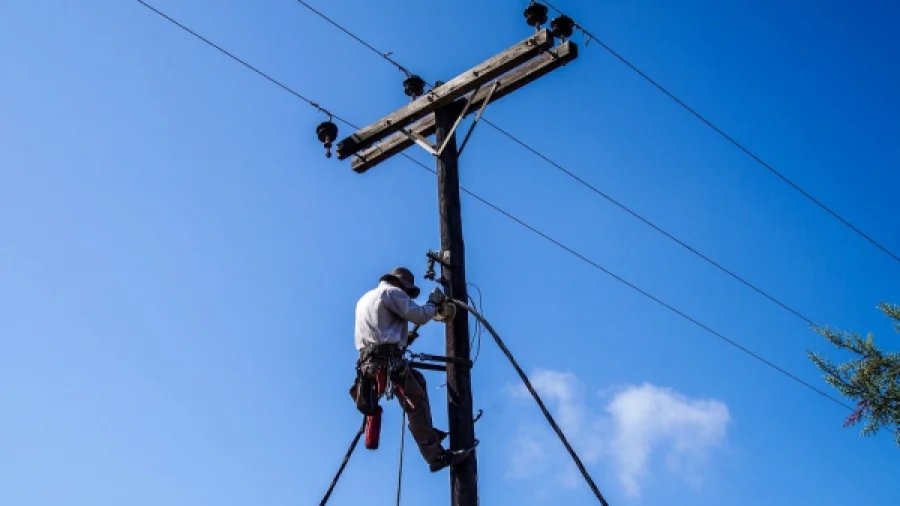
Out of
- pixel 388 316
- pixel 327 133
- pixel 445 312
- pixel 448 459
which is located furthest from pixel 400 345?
pixel 327 133

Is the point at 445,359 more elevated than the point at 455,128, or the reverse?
the point at 455,128

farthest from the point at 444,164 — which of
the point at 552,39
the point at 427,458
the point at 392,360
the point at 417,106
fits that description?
the point at 427,458

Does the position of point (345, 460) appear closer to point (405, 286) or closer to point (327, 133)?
point (405, 286)

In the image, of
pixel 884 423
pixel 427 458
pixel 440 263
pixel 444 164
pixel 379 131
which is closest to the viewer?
pixel 427 458

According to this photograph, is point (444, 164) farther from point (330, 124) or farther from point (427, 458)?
point (427, 458)

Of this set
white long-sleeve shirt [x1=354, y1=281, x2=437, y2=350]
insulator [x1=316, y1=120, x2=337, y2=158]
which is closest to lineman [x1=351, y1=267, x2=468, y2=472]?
white long-sleeve shirt [x1=354, y1=281, x2=437, y2=350]

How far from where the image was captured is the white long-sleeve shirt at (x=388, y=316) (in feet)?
23.1

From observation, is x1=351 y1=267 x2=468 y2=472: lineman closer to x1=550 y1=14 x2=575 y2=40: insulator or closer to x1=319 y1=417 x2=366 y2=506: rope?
x1=319 y1=417 x2=366 y2=506: rope

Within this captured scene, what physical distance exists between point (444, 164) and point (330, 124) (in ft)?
4.99

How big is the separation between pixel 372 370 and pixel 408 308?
0.54 meters

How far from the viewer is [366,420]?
23.3 feet

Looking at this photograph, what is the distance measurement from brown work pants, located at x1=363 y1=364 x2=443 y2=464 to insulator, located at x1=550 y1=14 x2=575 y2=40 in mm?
3037

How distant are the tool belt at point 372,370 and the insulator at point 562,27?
9.61 feet

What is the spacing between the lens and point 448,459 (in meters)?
6.73
